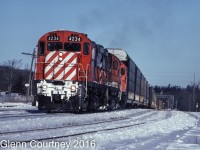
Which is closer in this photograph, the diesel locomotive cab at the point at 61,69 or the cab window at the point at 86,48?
the diesel locomotive cab at the point at 61,69

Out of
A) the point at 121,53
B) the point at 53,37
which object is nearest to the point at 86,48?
the point at 53,37

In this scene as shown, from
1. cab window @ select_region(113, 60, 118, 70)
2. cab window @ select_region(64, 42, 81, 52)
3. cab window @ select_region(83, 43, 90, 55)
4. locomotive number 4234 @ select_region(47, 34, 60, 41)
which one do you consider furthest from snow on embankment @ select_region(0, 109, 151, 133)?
cab window @ select_region(113, 60, 118, 70)

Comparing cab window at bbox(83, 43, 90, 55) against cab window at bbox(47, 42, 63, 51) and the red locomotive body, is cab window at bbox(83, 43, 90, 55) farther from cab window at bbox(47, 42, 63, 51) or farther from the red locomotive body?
cab window at bbox(47, 42, 63, 51)

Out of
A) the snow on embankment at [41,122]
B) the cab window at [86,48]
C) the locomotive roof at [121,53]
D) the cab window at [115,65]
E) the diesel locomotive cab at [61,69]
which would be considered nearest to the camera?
the snow on embankment at [41,122]

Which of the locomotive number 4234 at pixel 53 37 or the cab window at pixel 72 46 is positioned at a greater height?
the locomotive number 4234 at pixel 53 37

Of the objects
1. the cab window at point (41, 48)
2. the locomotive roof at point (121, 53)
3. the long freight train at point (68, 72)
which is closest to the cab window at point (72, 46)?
the long freight train at point (68, 72)

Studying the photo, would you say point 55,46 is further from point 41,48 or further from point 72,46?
point 72,46

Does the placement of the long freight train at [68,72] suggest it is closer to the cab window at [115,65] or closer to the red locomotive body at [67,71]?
the red locomotive body at [67,71]

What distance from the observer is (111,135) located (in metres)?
11.4

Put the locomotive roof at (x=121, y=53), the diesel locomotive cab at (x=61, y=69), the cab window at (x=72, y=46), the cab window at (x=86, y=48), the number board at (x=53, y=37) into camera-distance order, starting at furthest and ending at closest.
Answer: the locomotive roof at (x=121, y=53) < the number board at (x=53, y=37) < the cab window at (x=72, y=46) < the cab window at (x=86, y=48) < the diesel locomotive cab at (x=61, y=69)

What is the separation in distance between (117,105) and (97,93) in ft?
25.0

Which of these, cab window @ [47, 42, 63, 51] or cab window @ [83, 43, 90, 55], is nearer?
cab window @ [83, 43, 90, 55]

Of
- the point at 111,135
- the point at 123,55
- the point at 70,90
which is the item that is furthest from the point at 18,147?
the point at 123,55

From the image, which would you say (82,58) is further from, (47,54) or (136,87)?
(136,87)
